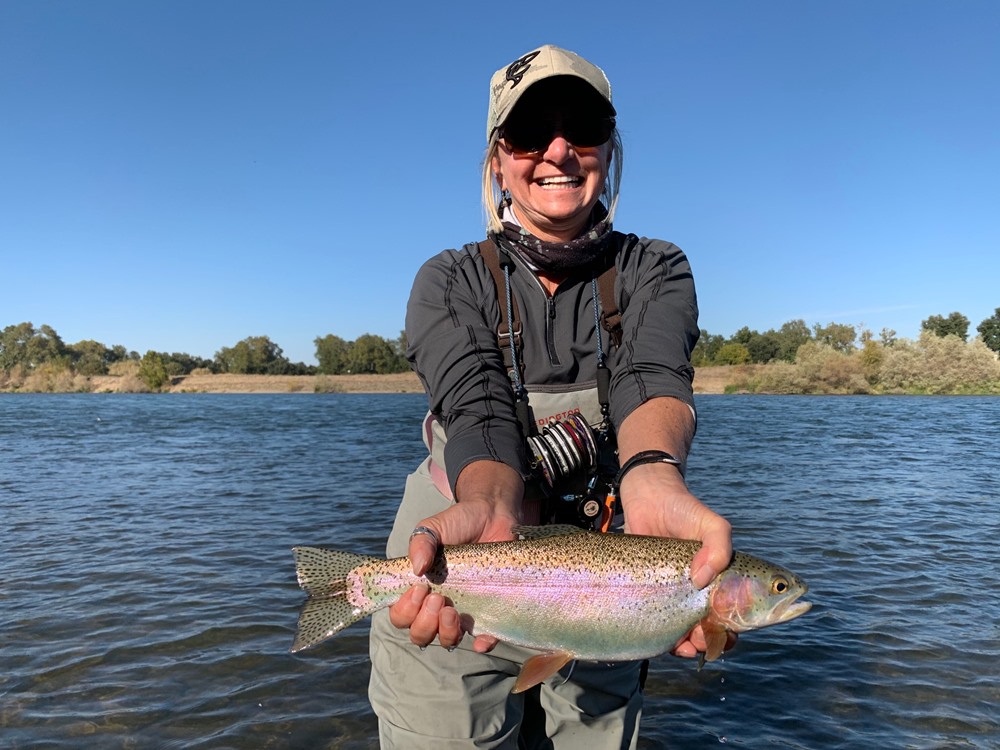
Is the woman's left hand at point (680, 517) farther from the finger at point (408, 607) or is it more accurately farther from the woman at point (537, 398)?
the finger at point (408, 607)

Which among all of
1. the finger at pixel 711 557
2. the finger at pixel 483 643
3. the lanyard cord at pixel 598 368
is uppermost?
the lanyard cord at pixel 598 368

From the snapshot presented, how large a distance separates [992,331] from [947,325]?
15.9m

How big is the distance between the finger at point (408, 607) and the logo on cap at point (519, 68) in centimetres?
213

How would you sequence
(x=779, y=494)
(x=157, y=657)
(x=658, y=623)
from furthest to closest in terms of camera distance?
1. (x=779, y=494)
2. (x=157, y=657)
3. (x=658, y=623)

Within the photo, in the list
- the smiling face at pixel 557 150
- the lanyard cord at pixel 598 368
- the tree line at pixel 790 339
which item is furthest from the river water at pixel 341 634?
the tree line at pixel 790 339

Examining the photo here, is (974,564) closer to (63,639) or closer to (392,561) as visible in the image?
(392,561)

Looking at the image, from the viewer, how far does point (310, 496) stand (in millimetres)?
16141

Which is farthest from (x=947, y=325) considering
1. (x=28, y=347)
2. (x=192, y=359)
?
(x=28, y=347)

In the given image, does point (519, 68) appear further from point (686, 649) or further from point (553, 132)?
point (686, 649)

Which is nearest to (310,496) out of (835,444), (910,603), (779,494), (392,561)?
(779,494)

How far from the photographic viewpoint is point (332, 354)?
468 feet

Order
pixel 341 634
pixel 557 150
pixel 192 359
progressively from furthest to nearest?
pixel 192 359
pixel 341 634
pixel 557 150

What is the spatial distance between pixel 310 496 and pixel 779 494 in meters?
10.4

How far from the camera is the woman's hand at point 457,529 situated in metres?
2.60
